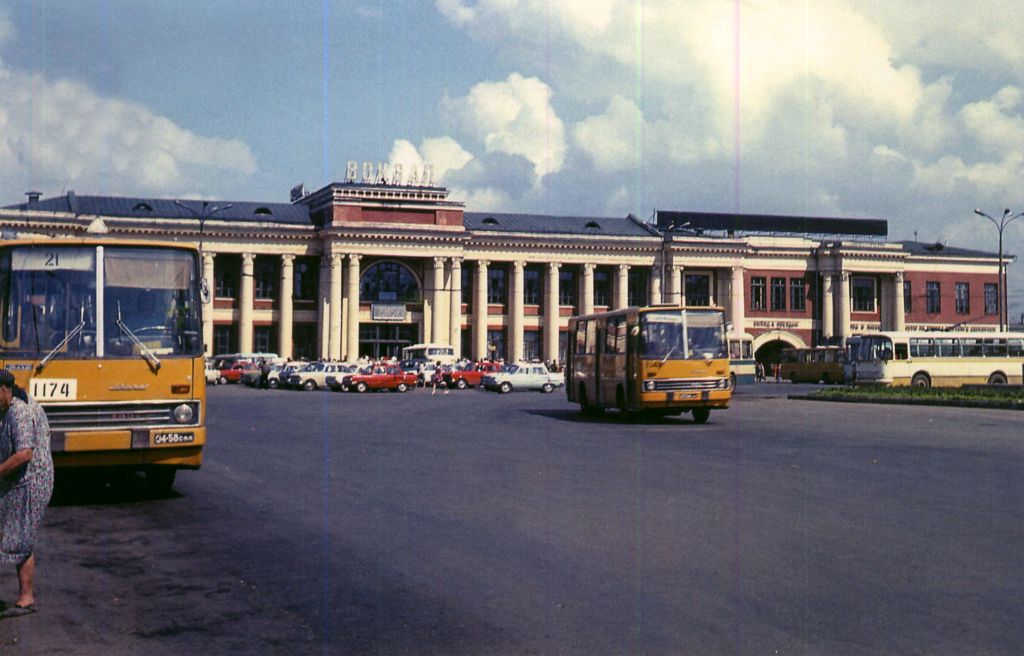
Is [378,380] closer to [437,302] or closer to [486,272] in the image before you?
[437,302]

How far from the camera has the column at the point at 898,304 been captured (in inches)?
3423

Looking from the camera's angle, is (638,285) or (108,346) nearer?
(108,346)

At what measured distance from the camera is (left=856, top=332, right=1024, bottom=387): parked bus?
49.6 m

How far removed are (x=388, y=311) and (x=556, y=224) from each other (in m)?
16.8

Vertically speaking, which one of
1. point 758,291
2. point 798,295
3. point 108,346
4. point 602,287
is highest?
point 602,287

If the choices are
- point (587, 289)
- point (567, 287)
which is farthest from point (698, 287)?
point (567, 287)

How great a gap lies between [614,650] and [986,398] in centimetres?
2765

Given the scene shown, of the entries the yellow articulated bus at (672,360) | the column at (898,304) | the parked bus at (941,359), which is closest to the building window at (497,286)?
the column at (898,304)

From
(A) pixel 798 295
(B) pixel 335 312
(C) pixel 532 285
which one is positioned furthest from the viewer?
(A) pixel 798 295

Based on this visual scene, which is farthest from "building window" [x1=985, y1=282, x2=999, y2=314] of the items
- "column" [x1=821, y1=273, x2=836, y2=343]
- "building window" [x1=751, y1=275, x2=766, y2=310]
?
"building window" [x1=751, y1=275, x2=766, y2=310]

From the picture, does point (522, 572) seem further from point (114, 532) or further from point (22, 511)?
point (114, 532)

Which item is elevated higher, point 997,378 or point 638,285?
point 638,285

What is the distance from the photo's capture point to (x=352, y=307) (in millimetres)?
77438

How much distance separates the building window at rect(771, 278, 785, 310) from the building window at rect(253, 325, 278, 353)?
40.5 m
